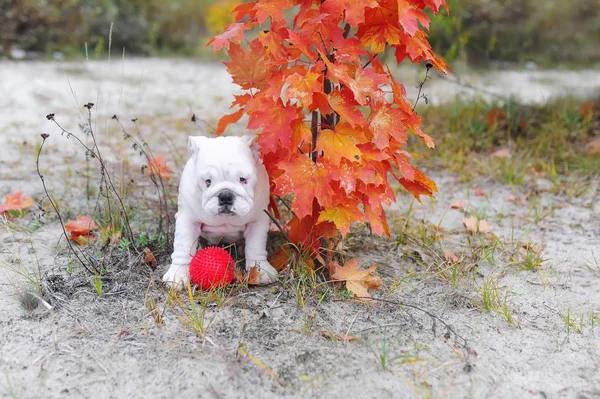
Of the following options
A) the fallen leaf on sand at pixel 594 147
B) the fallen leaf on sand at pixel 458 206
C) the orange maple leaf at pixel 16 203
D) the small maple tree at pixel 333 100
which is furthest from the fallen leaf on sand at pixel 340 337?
the fallen leaf on sand at pixel 594 147

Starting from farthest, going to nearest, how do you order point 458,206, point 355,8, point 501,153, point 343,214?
point 501,153
point 458,206
point 343,214
point 355,8

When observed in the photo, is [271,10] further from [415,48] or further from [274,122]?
[415,48]

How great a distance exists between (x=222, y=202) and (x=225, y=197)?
20mm

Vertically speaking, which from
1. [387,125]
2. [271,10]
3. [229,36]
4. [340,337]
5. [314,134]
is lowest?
[340,337]

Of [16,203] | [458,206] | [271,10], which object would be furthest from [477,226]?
[16,203]

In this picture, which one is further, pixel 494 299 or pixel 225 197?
pixel 494 299

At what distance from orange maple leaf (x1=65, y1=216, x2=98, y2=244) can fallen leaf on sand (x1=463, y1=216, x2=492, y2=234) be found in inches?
67.7

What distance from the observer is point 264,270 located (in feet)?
7.39

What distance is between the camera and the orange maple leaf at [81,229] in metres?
2.56

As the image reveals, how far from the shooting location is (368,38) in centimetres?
204

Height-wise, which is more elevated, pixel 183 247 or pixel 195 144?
pixel 195 144

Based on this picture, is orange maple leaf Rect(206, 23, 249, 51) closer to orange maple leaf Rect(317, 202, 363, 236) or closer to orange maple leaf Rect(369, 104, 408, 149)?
orange maple leaf Rect(369, 104, 408, 149)

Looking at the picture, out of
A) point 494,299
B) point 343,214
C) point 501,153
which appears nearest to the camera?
point 343,214

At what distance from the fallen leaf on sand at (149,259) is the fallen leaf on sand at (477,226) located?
146cm
